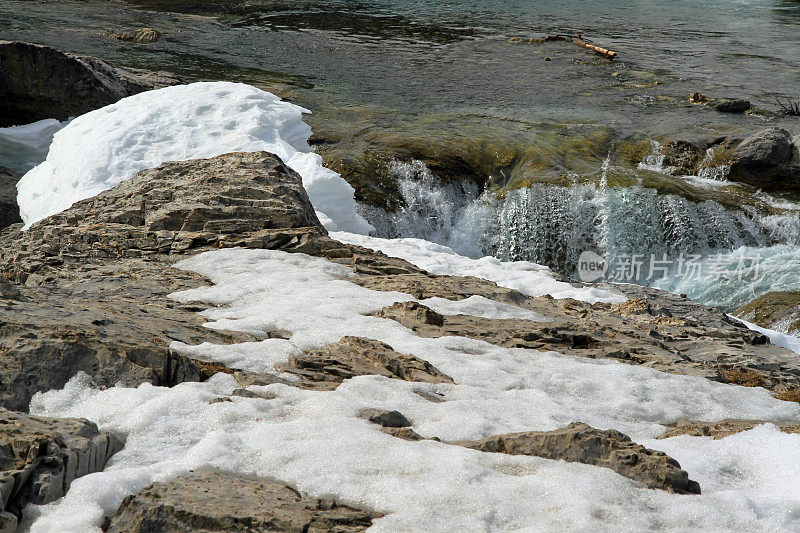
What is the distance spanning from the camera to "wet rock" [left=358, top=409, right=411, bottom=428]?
479 cm

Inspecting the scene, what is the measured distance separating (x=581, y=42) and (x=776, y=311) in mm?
21648

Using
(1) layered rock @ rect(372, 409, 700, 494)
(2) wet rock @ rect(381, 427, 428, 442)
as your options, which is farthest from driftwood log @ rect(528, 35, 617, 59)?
(2) wet rock @ rect(381, 427, 428, 442)

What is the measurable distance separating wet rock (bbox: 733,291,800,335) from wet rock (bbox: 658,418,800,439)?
6.77 meters

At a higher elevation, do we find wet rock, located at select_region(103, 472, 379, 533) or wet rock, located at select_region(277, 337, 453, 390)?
wet rock, located at select_region(103, 472, 379, 533)

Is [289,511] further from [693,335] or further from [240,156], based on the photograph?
[240,156]

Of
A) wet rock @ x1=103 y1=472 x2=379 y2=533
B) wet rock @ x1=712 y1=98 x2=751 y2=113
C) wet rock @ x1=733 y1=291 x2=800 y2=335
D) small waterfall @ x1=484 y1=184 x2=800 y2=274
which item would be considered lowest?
wet rock @ x1=733 y1=291 x2=800 y2=335

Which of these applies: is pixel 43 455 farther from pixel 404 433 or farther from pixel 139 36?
pixel 139 36

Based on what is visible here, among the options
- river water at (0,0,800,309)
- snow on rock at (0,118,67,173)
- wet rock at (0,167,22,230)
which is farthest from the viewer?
snow on rock at (0,118,67,173)

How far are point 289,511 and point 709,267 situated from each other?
13.4 metres

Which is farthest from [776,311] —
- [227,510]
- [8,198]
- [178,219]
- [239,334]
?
[8,198]

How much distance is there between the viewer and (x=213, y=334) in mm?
6086

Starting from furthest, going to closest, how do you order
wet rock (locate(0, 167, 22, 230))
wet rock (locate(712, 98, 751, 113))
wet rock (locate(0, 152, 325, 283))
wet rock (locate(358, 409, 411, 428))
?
wet rock (locate(712, 98, 751, 113)) < wet rock (locate(0, 167, 22, 230)) < wet rock (locate(0, 152, 325, 283)) < wet rock (locate(358, 409, 411, 428))

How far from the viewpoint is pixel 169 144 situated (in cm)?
1366

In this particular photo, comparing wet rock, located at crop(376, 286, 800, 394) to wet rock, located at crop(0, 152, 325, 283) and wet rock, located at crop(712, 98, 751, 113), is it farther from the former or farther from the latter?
wet rock, located at crop(712, 98, 751, 113)
